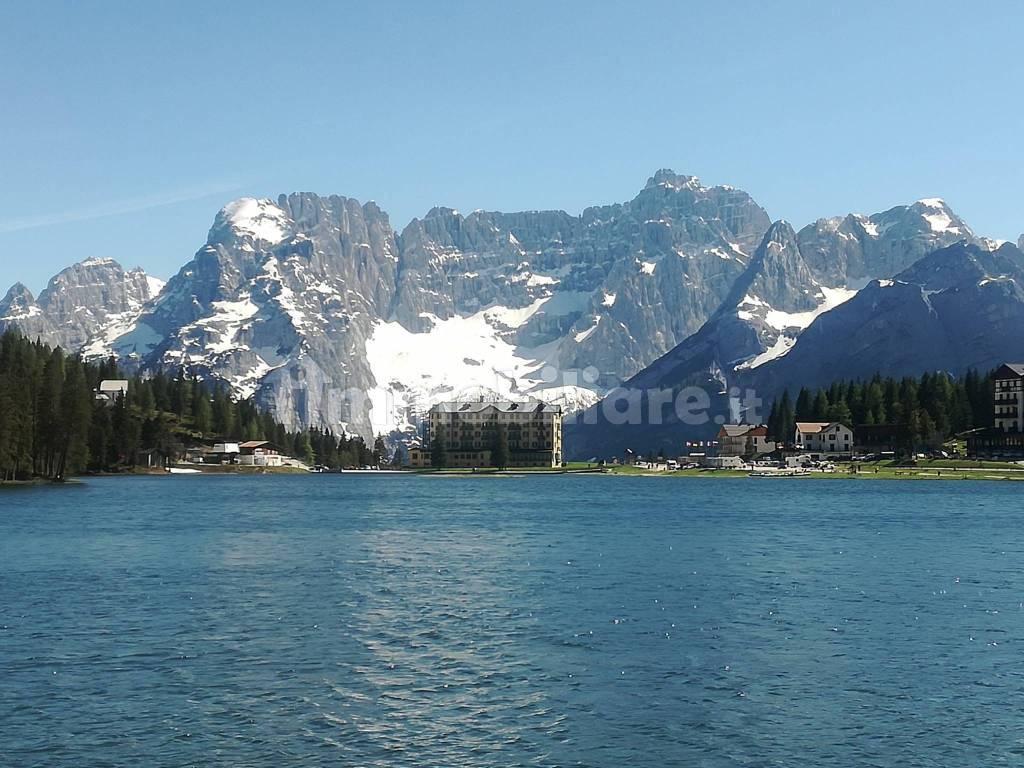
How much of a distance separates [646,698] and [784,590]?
1133 inches

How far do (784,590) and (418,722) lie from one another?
35.2m

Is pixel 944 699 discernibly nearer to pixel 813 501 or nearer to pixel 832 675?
pixel 832 675

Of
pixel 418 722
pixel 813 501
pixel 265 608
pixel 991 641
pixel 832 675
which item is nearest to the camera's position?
pixel 418 722

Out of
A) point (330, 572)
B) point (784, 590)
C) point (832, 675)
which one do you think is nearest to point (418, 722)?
point (832, 675)

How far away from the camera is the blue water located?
3697 cm

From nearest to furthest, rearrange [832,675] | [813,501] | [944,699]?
[944,699] → [832,675] → [813,501]

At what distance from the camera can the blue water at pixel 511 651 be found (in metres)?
37.0

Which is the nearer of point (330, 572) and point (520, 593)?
point (520, 593)

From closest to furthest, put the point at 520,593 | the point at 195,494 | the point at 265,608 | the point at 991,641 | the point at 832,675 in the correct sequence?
1. the point at 832,675
2. the point at 991,641
3. the point at 265,608
4. the point at 520,593
5. the point at 195,494

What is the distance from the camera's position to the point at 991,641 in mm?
52938

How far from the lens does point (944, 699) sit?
42406 millimetres

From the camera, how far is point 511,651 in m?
50.7

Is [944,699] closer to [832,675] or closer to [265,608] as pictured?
[832,675]

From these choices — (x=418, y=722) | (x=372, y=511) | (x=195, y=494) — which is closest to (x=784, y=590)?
(x=418, y=722)
